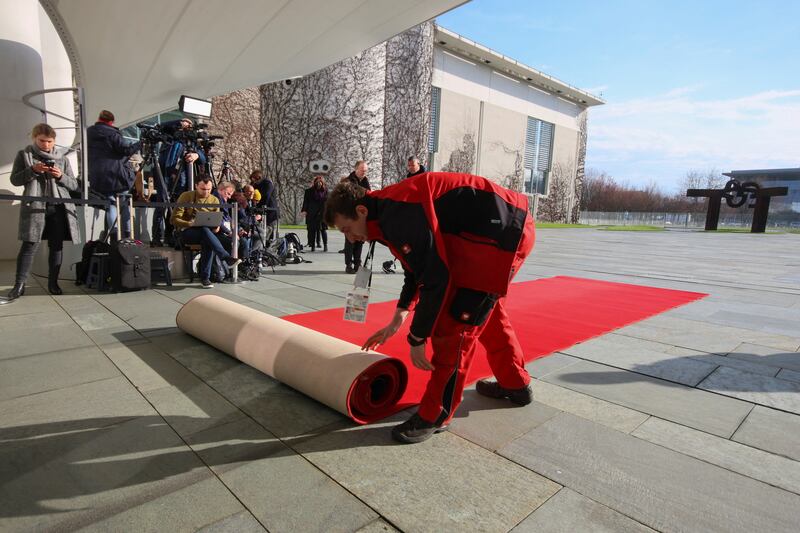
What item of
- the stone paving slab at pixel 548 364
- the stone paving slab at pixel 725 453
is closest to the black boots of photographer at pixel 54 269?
the stone paving slab at pixel 548 364

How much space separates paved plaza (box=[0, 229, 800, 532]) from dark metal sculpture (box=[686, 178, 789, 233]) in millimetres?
34441

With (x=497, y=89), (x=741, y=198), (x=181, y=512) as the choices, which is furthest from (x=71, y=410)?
(x=741, y=198)

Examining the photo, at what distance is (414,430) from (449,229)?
3.37 ft

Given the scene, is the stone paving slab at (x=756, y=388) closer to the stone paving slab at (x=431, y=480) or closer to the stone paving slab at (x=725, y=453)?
the stone paving slab at (x=725, y=453)

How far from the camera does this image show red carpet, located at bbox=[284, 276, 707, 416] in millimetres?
3744

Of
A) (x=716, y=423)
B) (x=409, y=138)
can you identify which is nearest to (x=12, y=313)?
(x=716, y=423)

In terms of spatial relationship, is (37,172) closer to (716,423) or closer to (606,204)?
(716,423)

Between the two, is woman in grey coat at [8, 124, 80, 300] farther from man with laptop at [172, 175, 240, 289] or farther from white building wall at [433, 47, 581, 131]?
white building wall at [433, 47, 581, 131]

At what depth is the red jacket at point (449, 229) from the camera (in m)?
2.03

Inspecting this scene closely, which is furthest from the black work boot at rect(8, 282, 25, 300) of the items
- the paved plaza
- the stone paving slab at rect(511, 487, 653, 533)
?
the stone paving slab at rect(511, 487, 653, 533)

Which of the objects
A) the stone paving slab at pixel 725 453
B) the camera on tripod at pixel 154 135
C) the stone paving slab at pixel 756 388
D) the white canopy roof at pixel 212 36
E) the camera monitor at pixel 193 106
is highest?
the white canopy roof at pixel 212 36

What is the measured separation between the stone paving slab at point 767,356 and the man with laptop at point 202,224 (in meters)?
5.96

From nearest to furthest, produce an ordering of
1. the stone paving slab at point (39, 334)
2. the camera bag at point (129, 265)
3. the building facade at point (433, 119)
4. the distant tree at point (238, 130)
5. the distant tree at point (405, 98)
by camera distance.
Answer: the stone paving slab at point (39, 334)
the camera bag at point (129, 265)
the distant tree at point (238, 130)
the building facade at point (433, 119)
the distant tree at point (405, 98)

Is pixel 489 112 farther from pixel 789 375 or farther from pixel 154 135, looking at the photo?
pixel 789 375
